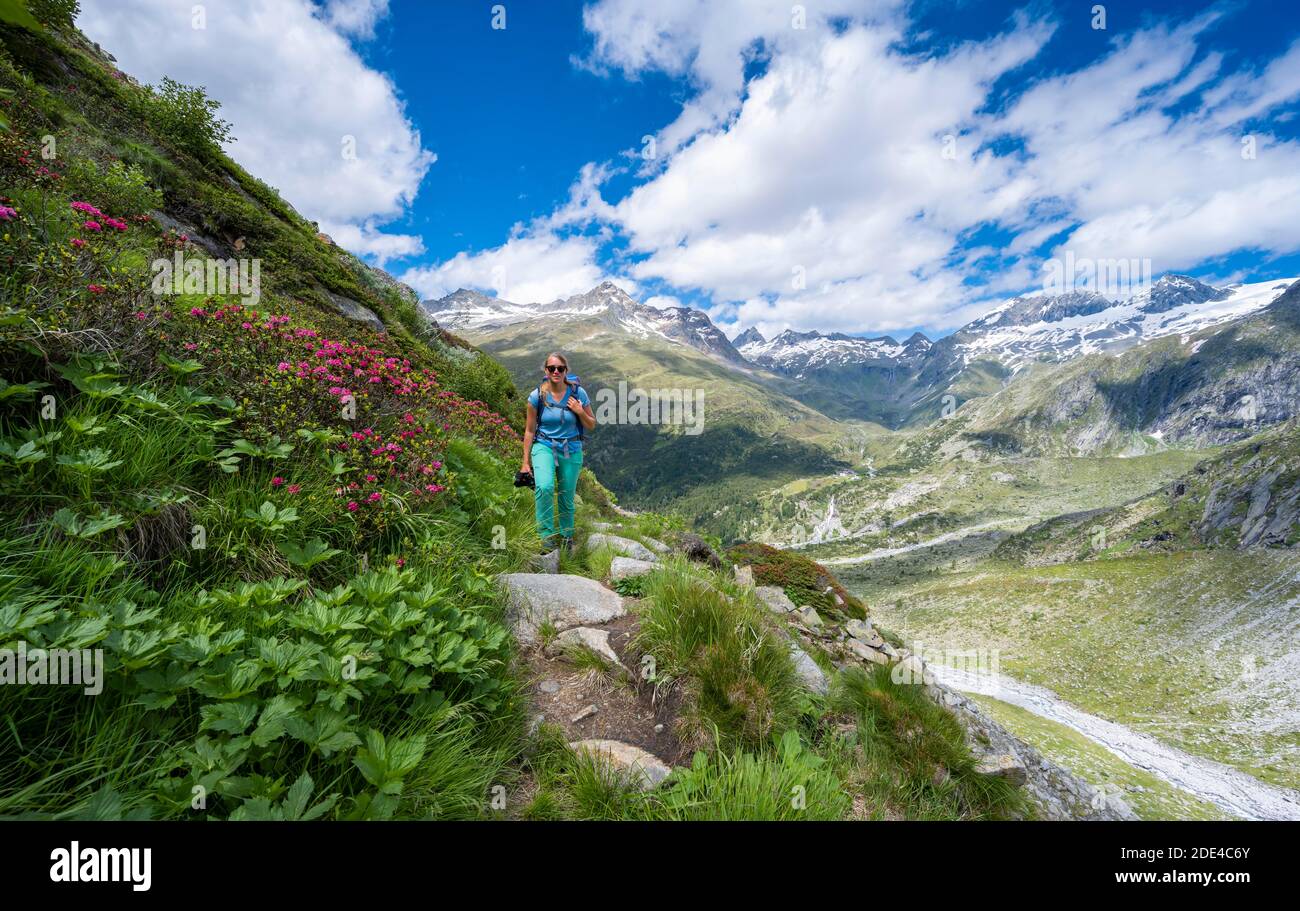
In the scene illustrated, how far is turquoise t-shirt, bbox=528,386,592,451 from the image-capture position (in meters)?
7.96

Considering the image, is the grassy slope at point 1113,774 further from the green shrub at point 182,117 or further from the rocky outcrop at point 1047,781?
the green shrub at point 182,117

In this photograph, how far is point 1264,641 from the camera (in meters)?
80.4

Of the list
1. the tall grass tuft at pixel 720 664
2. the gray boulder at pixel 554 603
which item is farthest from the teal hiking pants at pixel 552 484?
the tall grass tuft at pixel 720 664

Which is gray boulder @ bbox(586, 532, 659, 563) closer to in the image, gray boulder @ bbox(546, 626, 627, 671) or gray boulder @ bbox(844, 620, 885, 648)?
gray boulder @ bbox(546, 626, 627, 671)

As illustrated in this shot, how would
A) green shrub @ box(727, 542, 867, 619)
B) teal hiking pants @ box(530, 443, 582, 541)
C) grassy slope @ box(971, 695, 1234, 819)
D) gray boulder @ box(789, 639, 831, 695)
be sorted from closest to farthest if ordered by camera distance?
gray boulder @ box(789, 639, 831, 695) → teal hiking pants @ box(530, 443, 582, 541) → green shrub @ box(727, 542, 867, 619) → grassy slope @ box(971, 695, 1234, 819)

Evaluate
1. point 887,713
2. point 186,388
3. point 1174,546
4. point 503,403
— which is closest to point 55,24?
point 503,403

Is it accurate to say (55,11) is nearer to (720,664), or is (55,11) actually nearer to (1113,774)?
(720,664)

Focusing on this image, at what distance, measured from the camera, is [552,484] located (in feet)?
25.3

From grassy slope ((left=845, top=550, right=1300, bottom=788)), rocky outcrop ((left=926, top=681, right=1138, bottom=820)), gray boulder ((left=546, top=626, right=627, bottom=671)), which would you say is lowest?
grassy slope ((left=845, top=550, right=1300, bottom=788))

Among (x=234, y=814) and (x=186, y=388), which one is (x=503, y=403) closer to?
(x=186, y=388)

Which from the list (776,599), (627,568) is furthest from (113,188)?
(776,599)

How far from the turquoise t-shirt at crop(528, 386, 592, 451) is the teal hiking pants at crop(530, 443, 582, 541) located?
0.18 metres

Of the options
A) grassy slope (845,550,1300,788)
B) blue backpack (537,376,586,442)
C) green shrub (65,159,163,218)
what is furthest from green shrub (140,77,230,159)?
grassy slope (845,550,1300,788)
